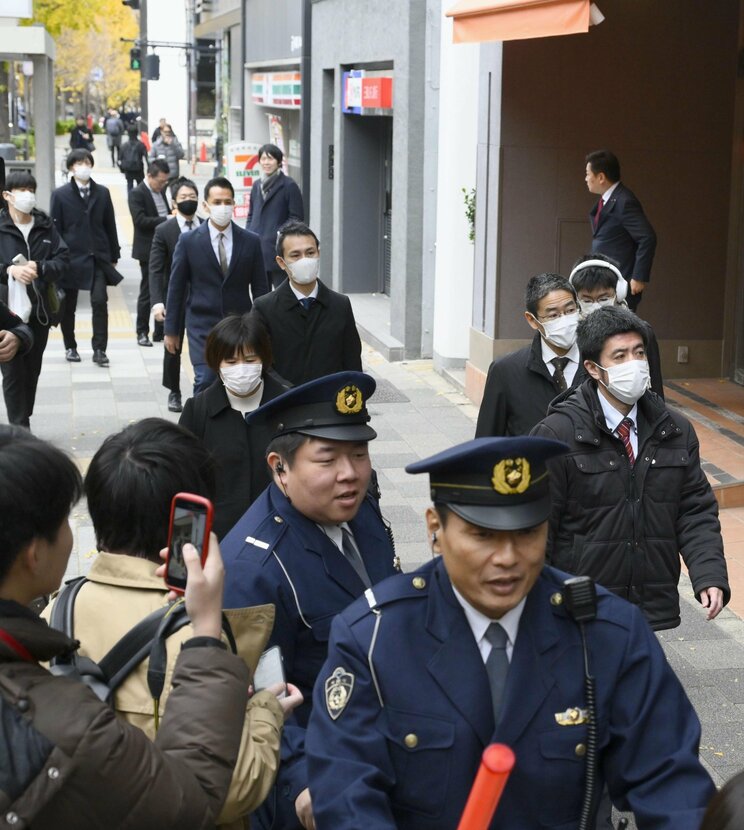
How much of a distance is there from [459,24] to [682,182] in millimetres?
2706

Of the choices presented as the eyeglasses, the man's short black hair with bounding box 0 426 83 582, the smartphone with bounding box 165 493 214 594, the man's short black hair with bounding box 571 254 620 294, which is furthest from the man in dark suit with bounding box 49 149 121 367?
the man's short black hair with bounding box 0 426 83 582

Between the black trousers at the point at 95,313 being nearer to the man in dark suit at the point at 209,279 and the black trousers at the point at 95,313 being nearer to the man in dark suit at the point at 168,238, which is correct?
the man in dark suit at the point at 168,238

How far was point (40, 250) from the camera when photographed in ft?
36.5

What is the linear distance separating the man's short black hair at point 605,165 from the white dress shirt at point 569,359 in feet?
14.6

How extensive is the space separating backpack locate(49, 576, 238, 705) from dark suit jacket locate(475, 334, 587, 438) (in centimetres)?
324

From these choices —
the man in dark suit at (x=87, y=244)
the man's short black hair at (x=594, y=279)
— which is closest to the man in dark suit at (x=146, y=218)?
the man in dark suit at (x=87, y=244)

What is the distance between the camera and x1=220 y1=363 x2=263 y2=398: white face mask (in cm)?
582

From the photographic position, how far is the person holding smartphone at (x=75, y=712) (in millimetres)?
2320

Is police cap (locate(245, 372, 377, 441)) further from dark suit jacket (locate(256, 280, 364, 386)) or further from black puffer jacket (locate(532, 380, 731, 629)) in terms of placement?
dark suit jacket (locate(256, 280, 364, 386))

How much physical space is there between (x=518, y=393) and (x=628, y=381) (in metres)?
1.16

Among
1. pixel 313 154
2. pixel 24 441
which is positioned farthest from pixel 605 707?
pixel 313 154

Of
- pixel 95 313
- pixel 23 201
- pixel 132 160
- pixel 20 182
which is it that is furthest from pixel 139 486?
pixel 132 160

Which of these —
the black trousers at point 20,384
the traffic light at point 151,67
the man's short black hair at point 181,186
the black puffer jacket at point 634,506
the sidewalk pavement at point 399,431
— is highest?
the traffic light at point 151,67

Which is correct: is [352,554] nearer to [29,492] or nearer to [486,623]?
[486,623]
